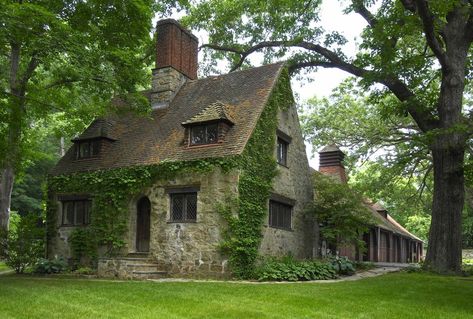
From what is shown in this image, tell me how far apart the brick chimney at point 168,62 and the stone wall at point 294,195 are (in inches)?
194

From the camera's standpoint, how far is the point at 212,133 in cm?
1695

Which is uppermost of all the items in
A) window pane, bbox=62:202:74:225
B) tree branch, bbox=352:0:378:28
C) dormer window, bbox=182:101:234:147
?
tree branch, bbox=352:0:378:28

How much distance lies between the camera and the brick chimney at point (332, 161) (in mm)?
28594

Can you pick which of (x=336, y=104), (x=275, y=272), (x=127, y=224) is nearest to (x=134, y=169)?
(x=127, y=224)

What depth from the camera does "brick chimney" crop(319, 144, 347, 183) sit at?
2859 cm

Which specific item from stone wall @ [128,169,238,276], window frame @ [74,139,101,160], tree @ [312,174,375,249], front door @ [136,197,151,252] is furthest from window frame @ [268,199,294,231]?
window frame @ [74,139,101,160]

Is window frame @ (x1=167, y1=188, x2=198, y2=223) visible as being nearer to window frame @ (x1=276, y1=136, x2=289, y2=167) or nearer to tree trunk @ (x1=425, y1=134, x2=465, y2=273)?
window frame @ (x1=276, y1=136, x2=289, y2=167)

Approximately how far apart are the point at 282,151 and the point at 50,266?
30.3 feet

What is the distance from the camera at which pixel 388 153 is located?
2777 cm

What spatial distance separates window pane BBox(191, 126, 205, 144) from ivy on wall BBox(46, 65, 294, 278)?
3.23 ft

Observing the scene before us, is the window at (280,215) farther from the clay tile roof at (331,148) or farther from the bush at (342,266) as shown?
the clay tile roof at (331,148)

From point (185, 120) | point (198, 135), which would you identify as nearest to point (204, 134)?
point (198, 135)

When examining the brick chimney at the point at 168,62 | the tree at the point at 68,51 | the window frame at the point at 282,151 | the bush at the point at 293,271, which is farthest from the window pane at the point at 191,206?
the brick chimney at the point at 168,62

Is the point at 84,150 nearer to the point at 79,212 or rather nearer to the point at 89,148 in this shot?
the point at 89,148
